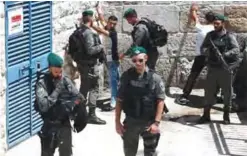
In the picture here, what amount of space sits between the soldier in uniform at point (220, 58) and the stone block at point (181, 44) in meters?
2.10

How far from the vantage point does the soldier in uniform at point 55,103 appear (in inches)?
283

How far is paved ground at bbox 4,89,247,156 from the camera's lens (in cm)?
888

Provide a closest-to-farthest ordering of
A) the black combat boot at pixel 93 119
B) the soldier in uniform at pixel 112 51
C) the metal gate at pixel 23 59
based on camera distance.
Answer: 1. the metal gate at pixel 23 59
2. the black combat boot at pixel 93 119
3. the soldier in uniform at pixel 112 51

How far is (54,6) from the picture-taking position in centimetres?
973

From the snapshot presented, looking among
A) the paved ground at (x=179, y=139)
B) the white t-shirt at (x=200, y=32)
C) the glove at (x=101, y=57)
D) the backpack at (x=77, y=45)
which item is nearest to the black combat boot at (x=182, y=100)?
the paved ground at (x=179, y=139)

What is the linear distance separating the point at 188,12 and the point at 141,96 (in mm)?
4922

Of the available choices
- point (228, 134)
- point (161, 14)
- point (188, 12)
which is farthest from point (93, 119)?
point (188, 12)

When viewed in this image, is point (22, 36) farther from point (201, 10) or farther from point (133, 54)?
point (201, 10)

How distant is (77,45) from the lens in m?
9.70

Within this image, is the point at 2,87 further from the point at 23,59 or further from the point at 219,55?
the point at 219,55

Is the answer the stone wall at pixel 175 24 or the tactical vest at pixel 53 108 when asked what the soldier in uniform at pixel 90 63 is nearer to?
the stone wall at pixel 175 24

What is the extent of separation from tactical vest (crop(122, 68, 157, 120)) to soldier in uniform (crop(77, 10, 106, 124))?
230 cm

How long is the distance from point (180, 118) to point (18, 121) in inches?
119

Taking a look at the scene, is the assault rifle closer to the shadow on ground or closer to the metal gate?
the shadow on ground
